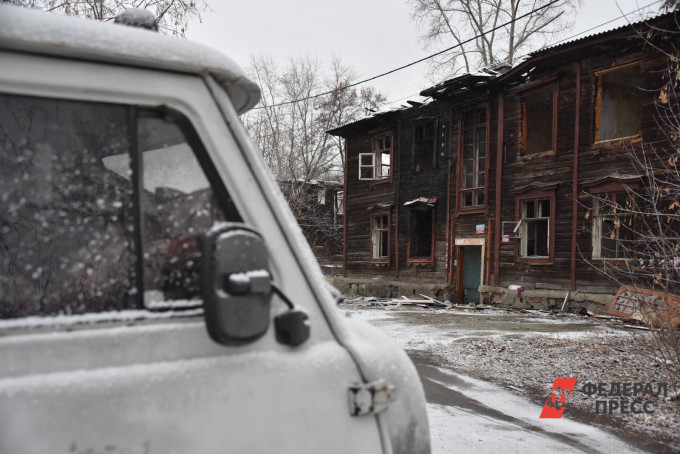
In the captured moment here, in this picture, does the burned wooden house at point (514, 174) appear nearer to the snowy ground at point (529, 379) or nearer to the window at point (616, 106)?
the window at point (616, 106)

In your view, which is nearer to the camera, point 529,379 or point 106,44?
point 106,44

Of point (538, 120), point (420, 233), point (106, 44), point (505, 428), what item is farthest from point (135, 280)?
point (420, 233)

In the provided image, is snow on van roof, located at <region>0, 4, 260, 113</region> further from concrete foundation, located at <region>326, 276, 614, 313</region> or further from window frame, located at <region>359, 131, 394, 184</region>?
window frame, located at <region>359, 131, 394, 184</region>

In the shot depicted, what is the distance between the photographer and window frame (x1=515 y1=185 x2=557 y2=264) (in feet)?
48.1

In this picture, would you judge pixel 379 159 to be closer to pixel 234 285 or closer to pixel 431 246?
pixel 431 246

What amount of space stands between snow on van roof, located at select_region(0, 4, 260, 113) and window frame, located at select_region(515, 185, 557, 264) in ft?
49.2

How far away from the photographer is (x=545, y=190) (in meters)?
15.0

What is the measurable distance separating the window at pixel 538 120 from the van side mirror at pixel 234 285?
15.6 meters

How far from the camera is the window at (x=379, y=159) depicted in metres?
21.8

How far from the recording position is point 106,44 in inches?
44.6

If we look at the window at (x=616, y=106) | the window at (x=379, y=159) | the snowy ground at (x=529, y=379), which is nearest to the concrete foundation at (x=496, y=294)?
the snowy ground at (x=529, y=379)

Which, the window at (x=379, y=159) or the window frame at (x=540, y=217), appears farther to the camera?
the window at (x=379, y=159)

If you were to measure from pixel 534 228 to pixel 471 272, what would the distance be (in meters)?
2.96

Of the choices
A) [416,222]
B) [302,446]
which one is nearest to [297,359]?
[302,446]
